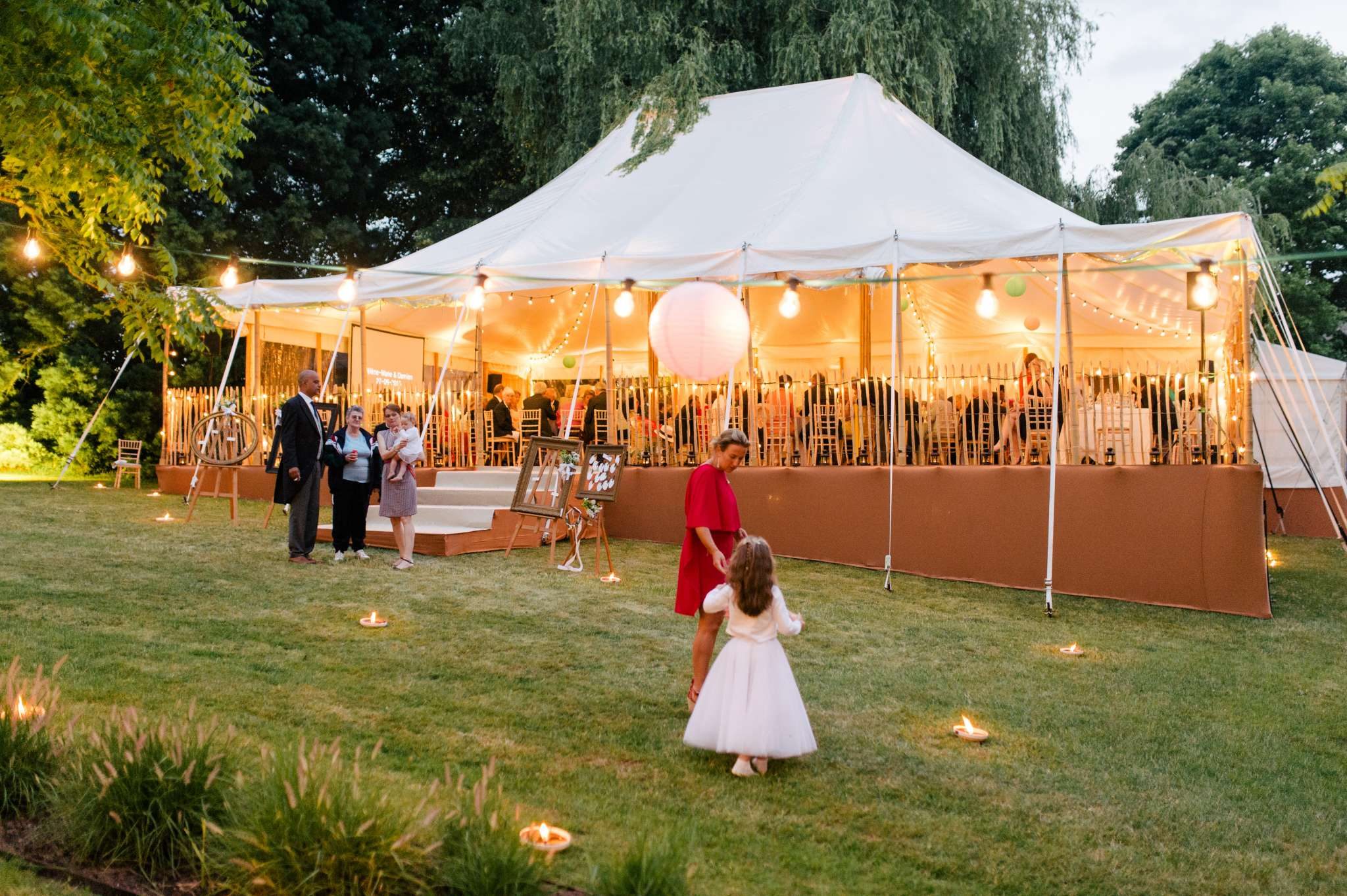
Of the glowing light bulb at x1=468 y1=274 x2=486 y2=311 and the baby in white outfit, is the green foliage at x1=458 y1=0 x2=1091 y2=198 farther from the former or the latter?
the baby in white outfit

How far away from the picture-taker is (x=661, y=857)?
9.52 feet

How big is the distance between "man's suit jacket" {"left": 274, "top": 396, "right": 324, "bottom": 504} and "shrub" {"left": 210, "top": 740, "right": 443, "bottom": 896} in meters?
6.18

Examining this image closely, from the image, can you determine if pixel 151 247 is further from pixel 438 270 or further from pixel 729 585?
pixel 438 270

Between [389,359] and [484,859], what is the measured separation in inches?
573

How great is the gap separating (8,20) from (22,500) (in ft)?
29.1

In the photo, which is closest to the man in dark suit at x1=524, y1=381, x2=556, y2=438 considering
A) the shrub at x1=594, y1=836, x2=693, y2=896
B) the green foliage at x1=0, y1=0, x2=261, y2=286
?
the green foliage at x1=0, y1=0, x2=261, y2=286

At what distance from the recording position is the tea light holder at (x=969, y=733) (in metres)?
4.99

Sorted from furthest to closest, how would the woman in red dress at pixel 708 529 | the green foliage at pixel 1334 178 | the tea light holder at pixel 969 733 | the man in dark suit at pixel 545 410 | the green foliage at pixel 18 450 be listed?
the green foliage at pixel 18 450 → the man in dark suit at pixel 545 410 → the woman in red dress at pixel 708 529 → the tea light holder at pixel 969 733 → the green foliage at pixel 1334 178

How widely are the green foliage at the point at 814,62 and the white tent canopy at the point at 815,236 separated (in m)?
0.62

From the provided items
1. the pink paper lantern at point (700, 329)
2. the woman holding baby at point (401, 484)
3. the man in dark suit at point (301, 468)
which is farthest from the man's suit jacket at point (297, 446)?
the pink paper lantern at point (700, 329)

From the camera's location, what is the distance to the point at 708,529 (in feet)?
17.0

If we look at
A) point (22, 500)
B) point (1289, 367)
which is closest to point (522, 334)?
point (22, 500)

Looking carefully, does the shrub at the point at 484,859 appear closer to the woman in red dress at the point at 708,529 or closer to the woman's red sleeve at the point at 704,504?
the woman in red dress at the point at 708,529

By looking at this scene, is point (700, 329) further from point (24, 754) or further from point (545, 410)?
point (545, 410)
